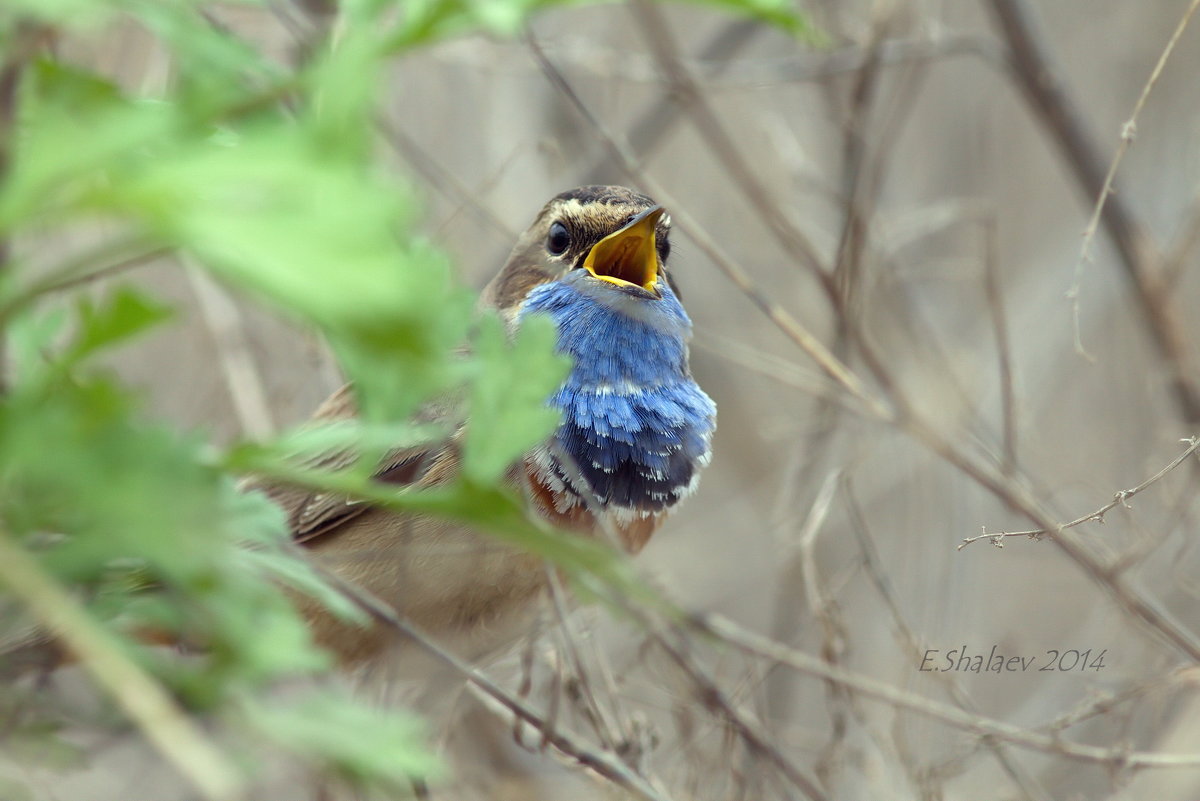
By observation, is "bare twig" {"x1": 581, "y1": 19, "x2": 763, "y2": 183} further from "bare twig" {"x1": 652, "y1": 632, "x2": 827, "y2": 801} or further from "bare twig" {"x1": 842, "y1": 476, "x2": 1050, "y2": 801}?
"bare twig" {"x1": 652, "y1": 632, "x2": 827, "y2": 801}

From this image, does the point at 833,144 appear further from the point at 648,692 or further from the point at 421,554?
the point at 421,554

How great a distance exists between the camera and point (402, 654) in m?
2.71

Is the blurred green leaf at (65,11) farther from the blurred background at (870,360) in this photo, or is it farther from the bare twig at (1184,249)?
the bare twig at (1184,249)

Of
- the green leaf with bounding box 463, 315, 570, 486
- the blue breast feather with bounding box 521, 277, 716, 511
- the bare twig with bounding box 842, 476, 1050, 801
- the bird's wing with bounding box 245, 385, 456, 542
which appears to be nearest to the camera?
the green leaf with bounding box 463, 315, 570, 486

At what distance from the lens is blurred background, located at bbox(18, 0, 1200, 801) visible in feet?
Result: 11.2

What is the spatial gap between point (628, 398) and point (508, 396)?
210 centimetres

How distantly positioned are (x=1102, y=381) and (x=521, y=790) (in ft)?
14.3

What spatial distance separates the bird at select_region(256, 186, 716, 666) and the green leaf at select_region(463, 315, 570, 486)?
1367 mm

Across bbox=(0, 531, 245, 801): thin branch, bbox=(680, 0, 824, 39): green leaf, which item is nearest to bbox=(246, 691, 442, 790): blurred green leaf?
bbox=(0, 531, 245, 801): thin branch

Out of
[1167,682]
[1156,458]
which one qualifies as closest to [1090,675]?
[1167,682]

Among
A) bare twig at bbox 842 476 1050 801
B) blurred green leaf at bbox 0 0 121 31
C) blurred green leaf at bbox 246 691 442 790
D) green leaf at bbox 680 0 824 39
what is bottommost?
bare twig at bbox 842 476 1050 801

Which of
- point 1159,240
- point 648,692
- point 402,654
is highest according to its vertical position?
point 1159,240

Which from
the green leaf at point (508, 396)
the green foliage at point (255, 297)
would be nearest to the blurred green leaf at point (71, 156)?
the green foliage at point (255, 297)

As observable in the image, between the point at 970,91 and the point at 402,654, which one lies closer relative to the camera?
the point at 402,654
